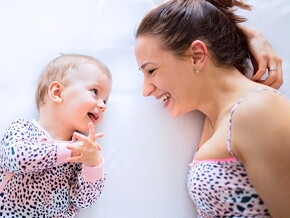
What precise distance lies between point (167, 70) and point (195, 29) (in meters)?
0.16

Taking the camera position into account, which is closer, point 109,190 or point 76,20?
point 109,190

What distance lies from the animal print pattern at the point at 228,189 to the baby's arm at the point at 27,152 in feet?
1.47

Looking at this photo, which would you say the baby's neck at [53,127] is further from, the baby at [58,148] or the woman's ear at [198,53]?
the woman's ear at [198,53]

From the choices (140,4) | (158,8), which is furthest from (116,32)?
(158,8)

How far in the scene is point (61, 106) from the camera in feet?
3.90

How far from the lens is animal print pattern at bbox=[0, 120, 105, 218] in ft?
3.48

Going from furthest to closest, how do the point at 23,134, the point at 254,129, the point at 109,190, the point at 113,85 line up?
the point at 113,85, the point at 109,190, the point at 23,134, the point at 254,129

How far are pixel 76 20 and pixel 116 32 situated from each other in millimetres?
176

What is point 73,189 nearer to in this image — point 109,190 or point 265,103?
point 109,190

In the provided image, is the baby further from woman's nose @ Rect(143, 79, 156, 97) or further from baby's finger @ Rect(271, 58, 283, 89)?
baby's finger @ Rect(271, 58, 283, 89)

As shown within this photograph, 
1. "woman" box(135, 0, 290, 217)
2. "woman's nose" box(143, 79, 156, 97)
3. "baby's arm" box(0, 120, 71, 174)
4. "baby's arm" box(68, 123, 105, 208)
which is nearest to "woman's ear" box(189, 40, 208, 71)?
"woman" box(135, 0, 290, 217)

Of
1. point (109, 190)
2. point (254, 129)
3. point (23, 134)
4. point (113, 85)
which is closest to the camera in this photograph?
point (254, 129)

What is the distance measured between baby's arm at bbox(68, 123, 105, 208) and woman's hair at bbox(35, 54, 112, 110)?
0.28 metres

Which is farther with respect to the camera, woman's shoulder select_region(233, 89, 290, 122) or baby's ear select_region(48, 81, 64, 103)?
baby's ear select_region(48, 81, 64, 103)
